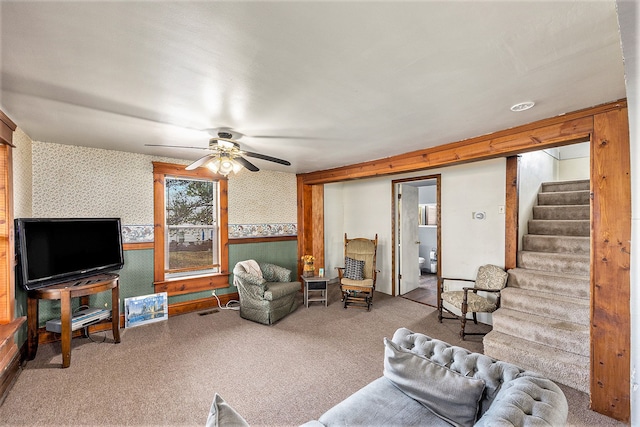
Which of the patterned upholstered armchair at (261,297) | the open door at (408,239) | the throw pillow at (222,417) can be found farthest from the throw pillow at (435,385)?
the open door at (408,239)

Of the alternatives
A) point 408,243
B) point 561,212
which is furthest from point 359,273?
point 561,212

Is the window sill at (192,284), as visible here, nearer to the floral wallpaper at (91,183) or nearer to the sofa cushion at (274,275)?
the sofa cushion at (274,275)

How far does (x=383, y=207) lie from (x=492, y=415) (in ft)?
15.0

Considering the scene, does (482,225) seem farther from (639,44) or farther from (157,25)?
(157,25)

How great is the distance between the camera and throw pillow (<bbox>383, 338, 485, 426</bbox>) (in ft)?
4.50

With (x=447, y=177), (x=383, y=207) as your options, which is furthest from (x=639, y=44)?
(x=383, y=207)

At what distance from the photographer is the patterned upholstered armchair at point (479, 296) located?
3.47 meters

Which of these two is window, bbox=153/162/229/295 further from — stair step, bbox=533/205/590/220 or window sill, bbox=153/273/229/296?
stair step, bbox=533/205/590/220

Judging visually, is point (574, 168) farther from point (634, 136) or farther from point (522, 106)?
point (634, 136)

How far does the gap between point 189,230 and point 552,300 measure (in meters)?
4.81

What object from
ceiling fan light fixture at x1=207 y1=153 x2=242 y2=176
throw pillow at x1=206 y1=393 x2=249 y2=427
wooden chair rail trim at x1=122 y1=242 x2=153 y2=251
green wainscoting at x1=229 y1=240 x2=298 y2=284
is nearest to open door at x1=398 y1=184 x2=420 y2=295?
green wainscoting at x1=229 y1=240 x2=298 y2=284

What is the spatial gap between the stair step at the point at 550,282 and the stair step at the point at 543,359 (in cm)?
81

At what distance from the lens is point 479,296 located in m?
3.69

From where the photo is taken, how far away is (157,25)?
4.23ft
